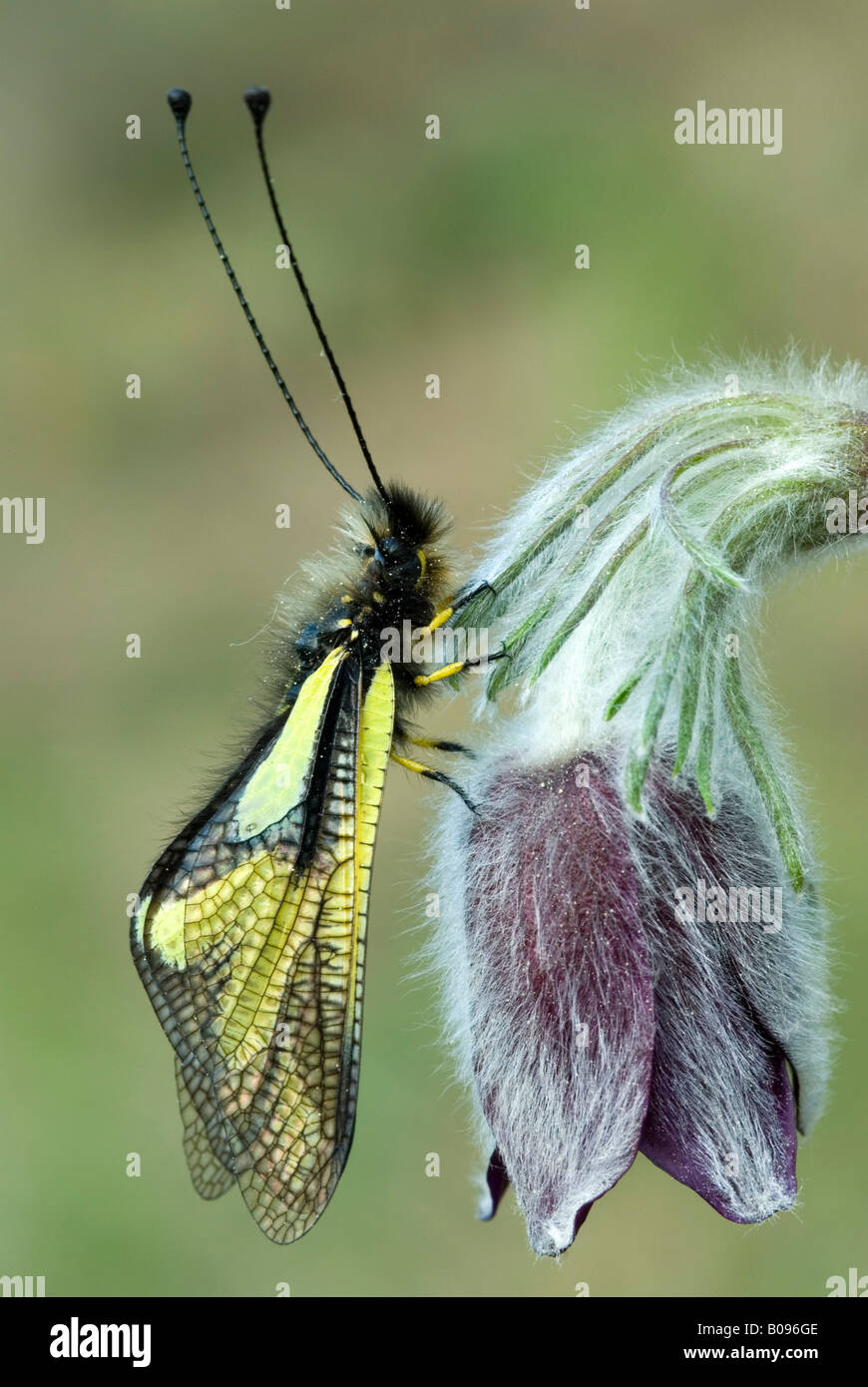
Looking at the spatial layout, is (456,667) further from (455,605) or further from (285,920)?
(285,920)

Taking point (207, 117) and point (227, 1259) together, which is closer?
point (227, 1259)

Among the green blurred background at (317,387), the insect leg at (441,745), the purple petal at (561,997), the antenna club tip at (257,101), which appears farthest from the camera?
the green blurred background at (317,387)

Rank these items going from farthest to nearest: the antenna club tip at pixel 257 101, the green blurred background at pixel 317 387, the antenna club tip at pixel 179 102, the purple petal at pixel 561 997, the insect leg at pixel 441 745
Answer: the green blurred background at pixel 317 387 < the insect leg at pixel 441 745 < the antenna club tip at pixel 179 102 < the antenna club tip at pixel 257 101 < the purple petal at pixel 561 997

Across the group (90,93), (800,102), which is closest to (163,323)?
(90,93)

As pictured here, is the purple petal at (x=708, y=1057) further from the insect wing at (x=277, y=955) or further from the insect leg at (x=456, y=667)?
the insect wing at (x=277, y=955)

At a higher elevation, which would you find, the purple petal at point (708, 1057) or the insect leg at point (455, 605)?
the insect leg at point (455, 605)

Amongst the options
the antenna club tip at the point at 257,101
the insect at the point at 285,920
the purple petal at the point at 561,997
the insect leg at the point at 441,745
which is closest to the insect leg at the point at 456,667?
the insect at the point at 285,920

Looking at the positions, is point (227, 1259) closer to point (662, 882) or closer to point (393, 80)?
point (662, 882)
